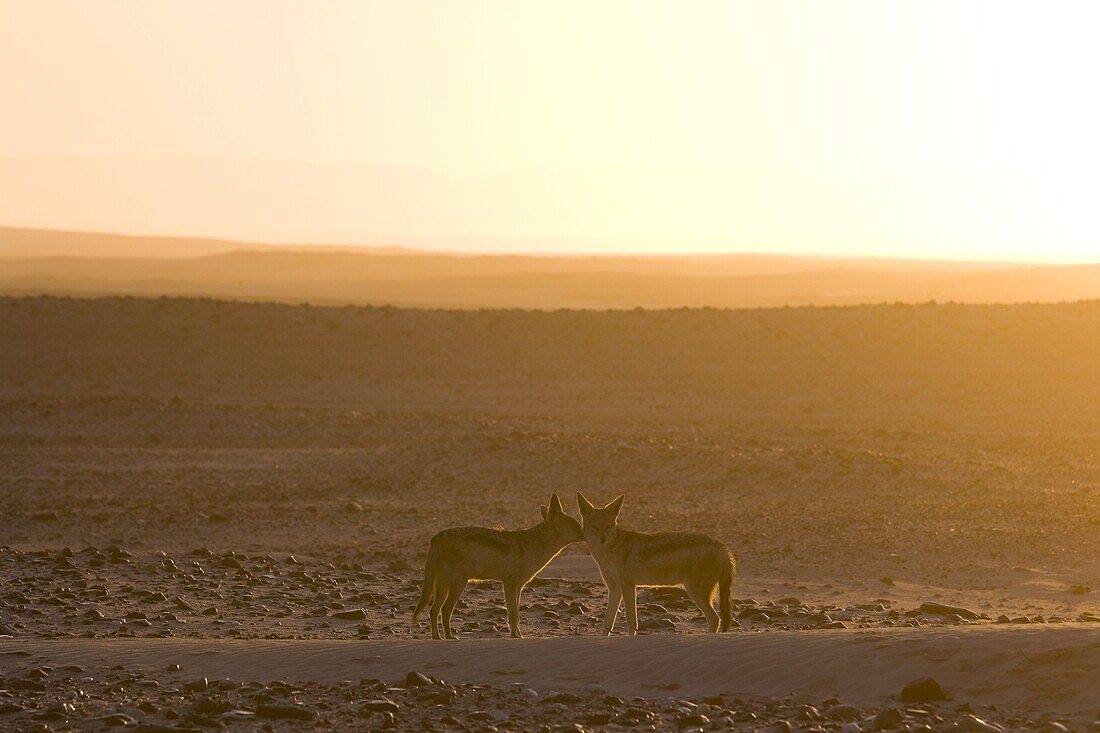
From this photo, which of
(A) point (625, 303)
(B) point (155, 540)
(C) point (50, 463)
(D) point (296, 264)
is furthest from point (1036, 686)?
(D) point (296, 264)

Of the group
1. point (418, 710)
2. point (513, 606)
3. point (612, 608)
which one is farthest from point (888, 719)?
point (513, 606)

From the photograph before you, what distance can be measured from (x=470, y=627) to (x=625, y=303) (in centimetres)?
9924

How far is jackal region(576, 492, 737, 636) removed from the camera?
44.3 feet

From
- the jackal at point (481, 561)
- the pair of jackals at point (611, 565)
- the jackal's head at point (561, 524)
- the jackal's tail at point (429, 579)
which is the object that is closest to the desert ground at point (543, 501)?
the jackal's tail at point (429, 579)

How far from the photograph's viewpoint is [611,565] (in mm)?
13844

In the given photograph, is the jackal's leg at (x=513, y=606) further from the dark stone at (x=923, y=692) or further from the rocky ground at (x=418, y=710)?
the dark stone at (x=923, y=692)

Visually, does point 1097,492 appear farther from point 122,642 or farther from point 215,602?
point 122,642

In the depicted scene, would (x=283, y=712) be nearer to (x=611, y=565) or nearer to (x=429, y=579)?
(x=429, y=579)

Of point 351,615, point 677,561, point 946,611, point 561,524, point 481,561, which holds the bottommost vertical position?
point 351,615

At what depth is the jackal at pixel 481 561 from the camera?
13.6 m

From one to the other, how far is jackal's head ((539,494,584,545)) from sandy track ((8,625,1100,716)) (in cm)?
239

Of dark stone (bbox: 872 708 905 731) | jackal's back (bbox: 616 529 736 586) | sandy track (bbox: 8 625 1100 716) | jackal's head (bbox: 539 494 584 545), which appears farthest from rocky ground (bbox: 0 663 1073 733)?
jackal's head (bbox: 539 494 584 545)

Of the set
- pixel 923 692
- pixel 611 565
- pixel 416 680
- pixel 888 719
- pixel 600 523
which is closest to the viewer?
pixel 888 719

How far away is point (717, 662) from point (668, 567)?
7.61 feet
